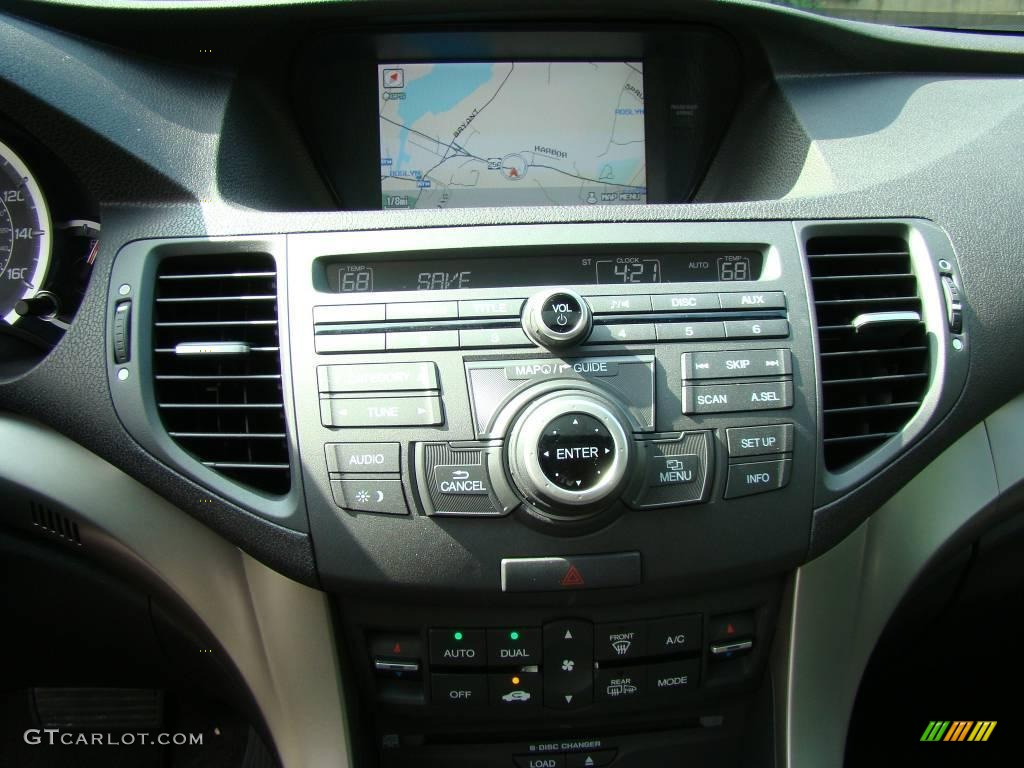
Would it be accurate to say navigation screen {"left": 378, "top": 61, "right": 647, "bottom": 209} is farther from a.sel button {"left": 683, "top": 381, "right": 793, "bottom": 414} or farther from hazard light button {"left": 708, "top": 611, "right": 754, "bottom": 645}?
hazard light button {"left": 708, "top": 611, "right": 754, "bottom": 645}

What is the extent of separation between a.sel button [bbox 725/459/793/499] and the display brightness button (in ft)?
0.79

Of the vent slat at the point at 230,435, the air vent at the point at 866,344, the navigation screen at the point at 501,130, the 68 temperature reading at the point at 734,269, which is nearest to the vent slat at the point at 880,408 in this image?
the air vent at the point at 866,344

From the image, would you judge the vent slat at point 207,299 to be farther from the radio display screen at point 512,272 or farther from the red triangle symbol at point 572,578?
the red triangle symbol at point 572,578

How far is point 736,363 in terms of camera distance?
1.41 meters

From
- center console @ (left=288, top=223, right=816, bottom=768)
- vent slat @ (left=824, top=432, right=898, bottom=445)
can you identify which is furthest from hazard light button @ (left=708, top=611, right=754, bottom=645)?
vent slat @ (left=824, top=432, right=898, bottom=445)

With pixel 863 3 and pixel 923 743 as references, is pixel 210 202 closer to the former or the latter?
pixel 863 3

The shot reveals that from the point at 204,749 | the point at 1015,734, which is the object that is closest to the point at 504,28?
the point at 204,749

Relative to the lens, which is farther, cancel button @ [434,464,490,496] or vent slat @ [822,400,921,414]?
vent slat @ [822,400,921,414]

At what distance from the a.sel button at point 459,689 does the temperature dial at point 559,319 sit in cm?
61

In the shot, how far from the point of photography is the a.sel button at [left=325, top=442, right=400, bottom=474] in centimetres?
135

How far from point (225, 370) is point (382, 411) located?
1.00ft

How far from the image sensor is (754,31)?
6.02 feet

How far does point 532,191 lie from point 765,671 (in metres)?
1.13

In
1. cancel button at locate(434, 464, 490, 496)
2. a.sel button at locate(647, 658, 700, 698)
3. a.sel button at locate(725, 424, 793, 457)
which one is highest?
a.sel button at locate(725, 424, 793, 457)
